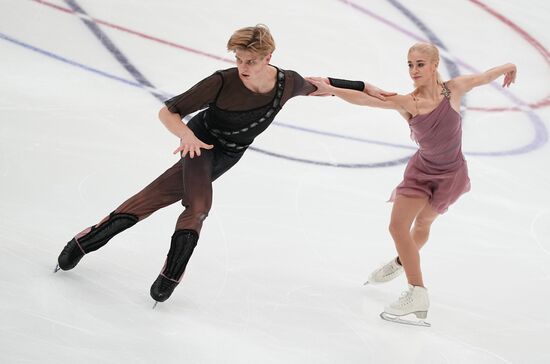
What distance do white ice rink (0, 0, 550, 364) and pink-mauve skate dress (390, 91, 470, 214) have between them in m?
0.50

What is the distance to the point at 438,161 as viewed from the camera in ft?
13.7

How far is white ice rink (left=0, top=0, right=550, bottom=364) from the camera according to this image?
3.56 metres

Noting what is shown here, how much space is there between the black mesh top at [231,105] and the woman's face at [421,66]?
18.7 inches

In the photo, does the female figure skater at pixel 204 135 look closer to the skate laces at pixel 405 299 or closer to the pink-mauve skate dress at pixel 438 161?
the pink-mauve skate dress at pixel 438 161

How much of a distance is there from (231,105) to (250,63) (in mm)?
224

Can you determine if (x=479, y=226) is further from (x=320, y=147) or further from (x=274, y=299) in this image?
(x=274, y=299)

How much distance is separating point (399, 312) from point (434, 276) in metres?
0.56

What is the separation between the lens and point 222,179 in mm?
5137

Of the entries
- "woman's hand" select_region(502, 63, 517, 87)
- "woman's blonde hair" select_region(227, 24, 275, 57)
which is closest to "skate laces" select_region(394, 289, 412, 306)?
"woman's hand" select_region(502, 63, 517, 87)

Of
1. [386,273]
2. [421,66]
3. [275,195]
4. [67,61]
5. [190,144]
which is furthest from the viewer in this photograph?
[67,61]

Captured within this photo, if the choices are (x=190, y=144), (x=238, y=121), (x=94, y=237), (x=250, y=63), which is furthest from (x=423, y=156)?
(x=94, y=237)

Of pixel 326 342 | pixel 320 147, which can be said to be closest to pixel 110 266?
pixel 326 342

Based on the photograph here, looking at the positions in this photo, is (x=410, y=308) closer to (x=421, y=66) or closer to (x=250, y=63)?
(x=421, y=66)

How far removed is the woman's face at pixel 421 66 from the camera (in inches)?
156
